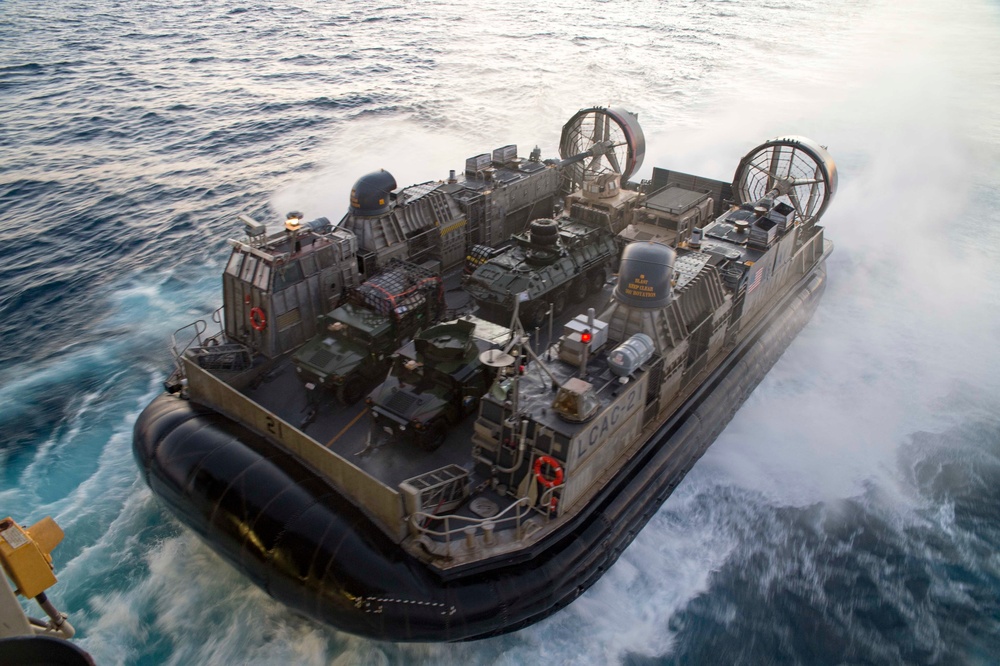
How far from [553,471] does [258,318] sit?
20.9 feet

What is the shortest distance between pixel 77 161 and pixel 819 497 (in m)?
29.5

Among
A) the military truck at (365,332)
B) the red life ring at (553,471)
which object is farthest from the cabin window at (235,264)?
the red life ring at (553,471)

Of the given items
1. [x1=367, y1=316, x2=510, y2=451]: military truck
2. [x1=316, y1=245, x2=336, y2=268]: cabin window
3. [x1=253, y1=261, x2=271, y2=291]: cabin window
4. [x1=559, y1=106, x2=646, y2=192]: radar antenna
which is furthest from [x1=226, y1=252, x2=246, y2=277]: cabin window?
[x1=559, y1=106, x2=646, y2=192]: radar antenna

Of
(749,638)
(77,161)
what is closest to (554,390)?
(749,638)

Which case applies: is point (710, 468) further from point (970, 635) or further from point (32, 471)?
point (32, 471)

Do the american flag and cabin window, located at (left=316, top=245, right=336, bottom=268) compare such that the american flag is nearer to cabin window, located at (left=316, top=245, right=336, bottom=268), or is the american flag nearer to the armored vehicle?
the armored vehicle

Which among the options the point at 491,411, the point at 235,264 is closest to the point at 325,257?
the point at 235,264

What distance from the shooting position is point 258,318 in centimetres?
1218

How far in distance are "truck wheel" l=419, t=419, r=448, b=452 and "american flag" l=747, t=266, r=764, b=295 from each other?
22.6 feet

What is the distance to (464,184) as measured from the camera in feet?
54.4

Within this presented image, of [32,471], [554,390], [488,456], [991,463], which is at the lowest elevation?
[991,463]

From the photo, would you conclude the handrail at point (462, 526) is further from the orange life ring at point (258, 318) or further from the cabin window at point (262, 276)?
the cabin window at point (262, 276)

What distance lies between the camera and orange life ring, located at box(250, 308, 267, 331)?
12.1 m

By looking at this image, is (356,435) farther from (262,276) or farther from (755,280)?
(755,280)
